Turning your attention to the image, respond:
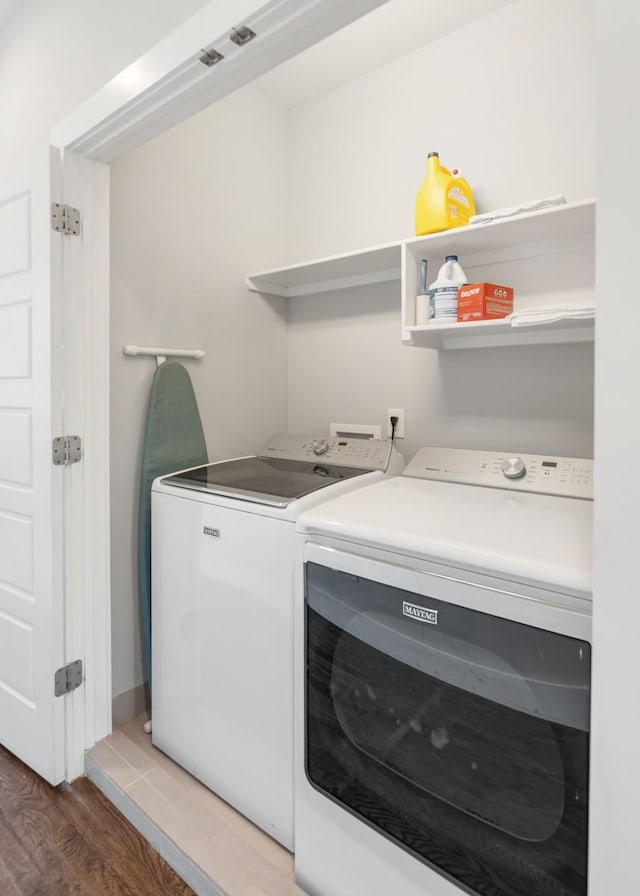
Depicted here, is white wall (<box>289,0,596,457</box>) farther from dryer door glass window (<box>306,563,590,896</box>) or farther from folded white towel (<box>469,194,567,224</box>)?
dryer door glass window (<box>306,563,590,896</box>)

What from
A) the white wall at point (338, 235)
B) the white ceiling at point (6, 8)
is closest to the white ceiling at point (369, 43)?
the white wall at point (338, 235)

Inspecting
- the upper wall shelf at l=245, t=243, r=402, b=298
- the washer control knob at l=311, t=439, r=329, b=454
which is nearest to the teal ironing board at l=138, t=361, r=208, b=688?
the washer control knob at l=311, t=439, r=329, b=454

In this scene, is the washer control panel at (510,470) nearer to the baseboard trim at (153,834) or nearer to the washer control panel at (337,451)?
the washer control panel at (337,451)

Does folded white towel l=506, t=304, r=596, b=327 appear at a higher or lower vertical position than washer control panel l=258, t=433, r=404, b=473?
higher

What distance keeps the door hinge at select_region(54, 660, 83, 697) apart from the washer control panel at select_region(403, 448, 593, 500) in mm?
1293

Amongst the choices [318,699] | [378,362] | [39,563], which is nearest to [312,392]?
[378,362]

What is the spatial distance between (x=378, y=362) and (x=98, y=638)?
151 centimetres

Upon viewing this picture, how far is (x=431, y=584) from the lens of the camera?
1082mm

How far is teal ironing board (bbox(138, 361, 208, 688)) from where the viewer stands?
1976mm

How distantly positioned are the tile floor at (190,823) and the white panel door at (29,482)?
206 mm

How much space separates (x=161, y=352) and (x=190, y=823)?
1.55m

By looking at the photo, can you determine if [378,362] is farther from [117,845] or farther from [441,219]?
[117,845]

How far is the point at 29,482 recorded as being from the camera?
1.75m

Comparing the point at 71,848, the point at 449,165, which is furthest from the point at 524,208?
the point at 71,848
